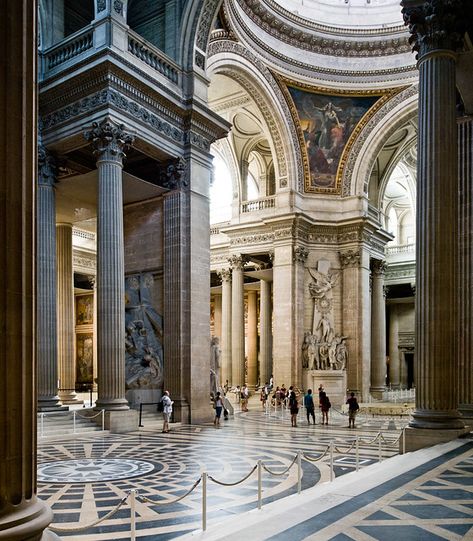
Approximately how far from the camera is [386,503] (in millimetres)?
5684

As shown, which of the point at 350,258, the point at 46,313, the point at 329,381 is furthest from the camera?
the point at 350,258

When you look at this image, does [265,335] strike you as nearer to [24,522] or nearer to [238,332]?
[238,332]

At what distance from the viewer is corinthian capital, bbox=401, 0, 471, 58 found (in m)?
9.41

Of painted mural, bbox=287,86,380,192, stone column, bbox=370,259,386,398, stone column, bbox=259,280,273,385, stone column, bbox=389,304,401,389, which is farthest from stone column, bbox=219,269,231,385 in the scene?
stone column, bbox=389,304,401,389

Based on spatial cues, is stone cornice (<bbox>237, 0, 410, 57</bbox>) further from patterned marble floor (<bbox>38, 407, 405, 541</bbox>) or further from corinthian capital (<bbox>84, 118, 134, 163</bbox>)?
patterned marble floor (<bbox>38, 407, 405, 541</bbox>)

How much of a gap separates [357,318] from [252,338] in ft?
30.8

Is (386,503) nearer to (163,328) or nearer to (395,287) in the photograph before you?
(163,328)

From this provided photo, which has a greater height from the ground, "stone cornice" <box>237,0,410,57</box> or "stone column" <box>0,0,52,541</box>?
"stone cornice" <box>237,0,410,57</box>

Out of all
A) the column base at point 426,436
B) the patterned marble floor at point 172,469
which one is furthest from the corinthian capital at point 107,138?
the column base at point 426,436

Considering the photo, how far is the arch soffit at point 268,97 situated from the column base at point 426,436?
16.4 meters

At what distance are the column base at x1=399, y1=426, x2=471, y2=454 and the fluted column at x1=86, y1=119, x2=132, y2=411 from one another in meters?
7.76

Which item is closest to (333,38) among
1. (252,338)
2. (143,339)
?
(252,338)

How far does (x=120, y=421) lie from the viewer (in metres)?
14.2

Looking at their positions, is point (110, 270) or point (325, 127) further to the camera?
point (325, 127)
